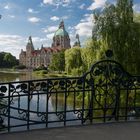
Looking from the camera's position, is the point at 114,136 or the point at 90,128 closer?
the point at 114,136

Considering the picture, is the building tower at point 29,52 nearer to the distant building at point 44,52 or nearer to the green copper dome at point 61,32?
the distant building at point 44,52

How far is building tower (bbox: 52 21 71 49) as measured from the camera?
12669cm

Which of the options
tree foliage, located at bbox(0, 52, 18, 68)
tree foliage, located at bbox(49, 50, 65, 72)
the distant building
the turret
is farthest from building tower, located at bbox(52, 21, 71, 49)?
tree foliage, located at bbox(49, 50, 65, 72)

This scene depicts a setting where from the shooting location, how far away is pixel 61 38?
4988 inches

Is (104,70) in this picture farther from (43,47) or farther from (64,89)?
(43,47)

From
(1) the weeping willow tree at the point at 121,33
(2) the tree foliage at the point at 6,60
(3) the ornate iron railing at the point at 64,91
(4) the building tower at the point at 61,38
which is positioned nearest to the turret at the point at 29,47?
(4) the building tower at the point at 61,38

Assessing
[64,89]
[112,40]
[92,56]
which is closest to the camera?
[64,89]

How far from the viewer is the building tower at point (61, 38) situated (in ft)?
416

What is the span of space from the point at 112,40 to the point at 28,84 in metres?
12.8

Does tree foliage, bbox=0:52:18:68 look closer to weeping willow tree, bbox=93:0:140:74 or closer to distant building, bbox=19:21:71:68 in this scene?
distant building, bbox=19:21:71:68

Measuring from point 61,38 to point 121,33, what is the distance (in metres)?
109

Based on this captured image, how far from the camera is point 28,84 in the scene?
6.05 meters

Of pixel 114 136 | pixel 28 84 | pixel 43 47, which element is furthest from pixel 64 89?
pixel 43 47

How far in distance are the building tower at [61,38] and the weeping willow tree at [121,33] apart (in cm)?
10700
